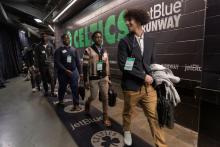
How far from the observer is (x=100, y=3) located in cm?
434

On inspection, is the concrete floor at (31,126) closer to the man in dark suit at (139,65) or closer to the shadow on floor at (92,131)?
the shadow on floor at (92,131)

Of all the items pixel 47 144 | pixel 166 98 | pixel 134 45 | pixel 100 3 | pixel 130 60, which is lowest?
pixel 47 144

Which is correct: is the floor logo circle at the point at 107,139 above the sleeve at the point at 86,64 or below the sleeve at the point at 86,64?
below

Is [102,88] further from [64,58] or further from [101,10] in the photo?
[101,10]

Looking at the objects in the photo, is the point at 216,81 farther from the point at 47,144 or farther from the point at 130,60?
the point at 47,144

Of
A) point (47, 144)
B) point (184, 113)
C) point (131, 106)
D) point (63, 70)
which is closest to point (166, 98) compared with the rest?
point (131, 106)

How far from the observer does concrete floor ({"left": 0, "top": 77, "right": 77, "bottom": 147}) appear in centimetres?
222

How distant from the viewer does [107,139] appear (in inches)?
86.0

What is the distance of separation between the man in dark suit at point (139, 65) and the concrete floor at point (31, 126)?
1088 millimetres

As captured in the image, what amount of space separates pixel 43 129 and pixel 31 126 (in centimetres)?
30

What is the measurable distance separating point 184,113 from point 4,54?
31.1ft

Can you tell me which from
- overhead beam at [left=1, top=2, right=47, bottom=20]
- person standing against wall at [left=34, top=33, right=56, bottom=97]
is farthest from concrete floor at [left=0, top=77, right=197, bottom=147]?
overhead beam at [left=1, top=2, right=47, bottom=20]

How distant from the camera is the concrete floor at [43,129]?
7.13 ft

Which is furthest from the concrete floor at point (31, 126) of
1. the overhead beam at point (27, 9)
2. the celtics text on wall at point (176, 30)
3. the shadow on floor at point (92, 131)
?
the overhead beam at point (27, 9)
